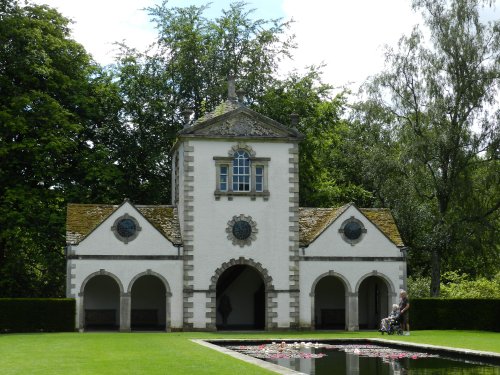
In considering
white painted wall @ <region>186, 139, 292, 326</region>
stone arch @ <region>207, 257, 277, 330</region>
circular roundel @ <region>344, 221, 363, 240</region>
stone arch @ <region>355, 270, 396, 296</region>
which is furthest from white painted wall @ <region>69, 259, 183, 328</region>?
stone arch @ <region>355, 270, 396, 296</region>

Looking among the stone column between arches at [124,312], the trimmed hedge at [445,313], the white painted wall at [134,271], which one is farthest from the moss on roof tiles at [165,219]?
the trimmed hedge at [445,313]

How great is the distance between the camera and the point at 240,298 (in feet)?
144

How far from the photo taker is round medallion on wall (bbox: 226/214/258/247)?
4047cm

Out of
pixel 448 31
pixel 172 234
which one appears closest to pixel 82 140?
pixel 172 234

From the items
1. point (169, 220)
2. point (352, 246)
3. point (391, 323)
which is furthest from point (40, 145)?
point (391, 323)

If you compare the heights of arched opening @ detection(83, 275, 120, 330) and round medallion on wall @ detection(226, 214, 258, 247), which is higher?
round medallion on wall @ detection(226, 214, 258, 247)

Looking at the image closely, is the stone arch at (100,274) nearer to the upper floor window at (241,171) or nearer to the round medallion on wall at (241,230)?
the round medallion on wall at (241,230)

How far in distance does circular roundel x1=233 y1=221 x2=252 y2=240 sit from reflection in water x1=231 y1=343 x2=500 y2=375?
38.0ft

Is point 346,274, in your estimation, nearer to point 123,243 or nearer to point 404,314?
point 404,314

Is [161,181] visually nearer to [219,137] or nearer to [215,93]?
[215,93]

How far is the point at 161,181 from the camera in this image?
53.1 m

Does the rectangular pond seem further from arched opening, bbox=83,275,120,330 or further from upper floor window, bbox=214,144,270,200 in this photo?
arched opening, bbox=83,275,120,330

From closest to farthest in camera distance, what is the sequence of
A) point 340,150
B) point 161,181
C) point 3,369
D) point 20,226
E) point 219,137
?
point 3,369, point 219,137, point 20,226, point 161,181, point 340,150

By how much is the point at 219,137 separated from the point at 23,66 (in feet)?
41.0
